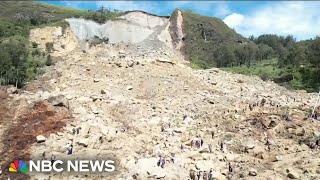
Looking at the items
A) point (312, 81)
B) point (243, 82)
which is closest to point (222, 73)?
point (243, 82)

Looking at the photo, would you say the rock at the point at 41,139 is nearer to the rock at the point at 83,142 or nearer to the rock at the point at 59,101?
the rock at the point at 83,142

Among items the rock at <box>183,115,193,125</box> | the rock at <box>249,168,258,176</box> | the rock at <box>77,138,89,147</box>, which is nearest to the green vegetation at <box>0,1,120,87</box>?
the rock at <box>77,138,89,147</box>

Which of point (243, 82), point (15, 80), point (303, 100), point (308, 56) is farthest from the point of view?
point (308, 56)

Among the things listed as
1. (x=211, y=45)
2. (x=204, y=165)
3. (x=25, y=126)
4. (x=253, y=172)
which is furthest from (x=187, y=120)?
(x=211, y=45)

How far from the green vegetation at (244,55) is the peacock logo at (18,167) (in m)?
27.3

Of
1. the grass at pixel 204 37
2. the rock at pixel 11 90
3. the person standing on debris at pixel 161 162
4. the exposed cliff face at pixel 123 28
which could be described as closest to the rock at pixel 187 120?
the person standing on debris at pixel 161 162

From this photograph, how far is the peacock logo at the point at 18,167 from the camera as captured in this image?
28.6 metres

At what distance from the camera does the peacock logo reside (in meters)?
28.6

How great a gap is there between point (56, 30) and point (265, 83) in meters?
23.3

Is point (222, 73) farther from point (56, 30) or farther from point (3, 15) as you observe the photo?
point (3, 15)

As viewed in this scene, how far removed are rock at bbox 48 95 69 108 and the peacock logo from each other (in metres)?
7.25

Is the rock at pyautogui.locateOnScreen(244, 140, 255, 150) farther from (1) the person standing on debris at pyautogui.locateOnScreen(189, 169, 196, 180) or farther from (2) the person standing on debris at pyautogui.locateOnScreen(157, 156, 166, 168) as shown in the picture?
(2) the person standing on debris at pyautogui.locateOnScreen(157, 156, 166, 168)

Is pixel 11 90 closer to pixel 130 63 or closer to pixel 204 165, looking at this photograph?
pixel 130 63

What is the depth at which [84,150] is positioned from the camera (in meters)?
30.5
